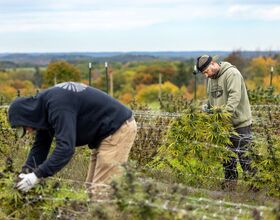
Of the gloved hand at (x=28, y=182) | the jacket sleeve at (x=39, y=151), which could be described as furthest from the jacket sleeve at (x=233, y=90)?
the gloved hand at (x=28, y=182)

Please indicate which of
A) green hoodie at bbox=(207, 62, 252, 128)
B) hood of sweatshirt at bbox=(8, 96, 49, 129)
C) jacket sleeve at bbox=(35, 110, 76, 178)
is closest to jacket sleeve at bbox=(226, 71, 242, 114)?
green hoodie at bbox=(207, 62, 252, 128)

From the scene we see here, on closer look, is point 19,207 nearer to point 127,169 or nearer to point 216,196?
point 127,169

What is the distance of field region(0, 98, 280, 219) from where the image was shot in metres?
3.94

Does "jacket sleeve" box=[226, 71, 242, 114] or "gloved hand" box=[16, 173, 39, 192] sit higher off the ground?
"jacket sleeve" box=[226, 71, 242, 114]

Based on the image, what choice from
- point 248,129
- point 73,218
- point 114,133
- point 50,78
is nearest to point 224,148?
point 248,129

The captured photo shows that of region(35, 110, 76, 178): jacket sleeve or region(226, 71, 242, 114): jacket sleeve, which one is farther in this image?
region(226, 71, 242, 114): jacket sleeve

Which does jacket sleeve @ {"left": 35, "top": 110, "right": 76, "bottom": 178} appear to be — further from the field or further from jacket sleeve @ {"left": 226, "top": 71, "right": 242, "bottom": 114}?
jacket sleeve @ {"left": 226, "top": 71, "right": 242, "bottom": 114}

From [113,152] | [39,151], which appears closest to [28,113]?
[39,151]

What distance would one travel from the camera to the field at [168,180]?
394 centimetres

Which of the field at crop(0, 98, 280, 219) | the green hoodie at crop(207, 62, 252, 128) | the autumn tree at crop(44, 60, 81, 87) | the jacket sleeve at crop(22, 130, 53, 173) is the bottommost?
the autumn tree at crop(44, 60, 81, 87)

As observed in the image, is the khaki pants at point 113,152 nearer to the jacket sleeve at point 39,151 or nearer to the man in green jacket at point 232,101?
the jacket sleeve at point 39,151

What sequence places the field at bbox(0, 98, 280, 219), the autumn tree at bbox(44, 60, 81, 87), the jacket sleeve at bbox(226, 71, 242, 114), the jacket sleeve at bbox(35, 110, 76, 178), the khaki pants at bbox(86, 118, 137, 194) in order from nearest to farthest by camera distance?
the field at bbox(0, 98, 280, 219), the jacket sleeve at bbox(35, 110, 76, 178), the khaki pants at bbox(86, 118, 137, 194), the jacket sleeve at bbox(226, 71, 242, 114), the autumn tree at bbox(44, 60, 81, 87)

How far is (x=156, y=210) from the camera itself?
3.85 meters

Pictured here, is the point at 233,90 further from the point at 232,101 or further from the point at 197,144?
the point at 197,144
